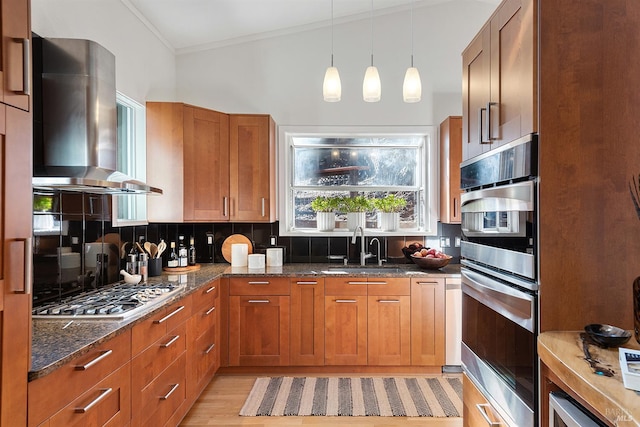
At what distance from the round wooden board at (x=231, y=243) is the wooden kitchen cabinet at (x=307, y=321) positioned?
32.3 inches

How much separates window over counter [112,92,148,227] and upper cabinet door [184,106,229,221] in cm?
37

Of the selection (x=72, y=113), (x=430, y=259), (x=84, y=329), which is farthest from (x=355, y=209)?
(x=84, y=329)

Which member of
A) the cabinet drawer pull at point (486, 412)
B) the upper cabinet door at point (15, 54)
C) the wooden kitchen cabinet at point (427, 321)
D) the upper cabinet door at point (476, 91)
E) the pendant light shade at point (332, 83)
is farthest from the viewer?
the wooden kitchen cabinet at point (427, 321)

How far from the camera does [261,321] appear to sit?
130 inches

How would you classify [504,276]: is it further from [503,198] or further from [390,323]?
[390,323]

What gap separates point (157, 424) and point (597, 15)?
107 inches

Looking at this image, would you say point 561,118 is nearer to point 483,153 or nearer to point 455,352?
point 483,153

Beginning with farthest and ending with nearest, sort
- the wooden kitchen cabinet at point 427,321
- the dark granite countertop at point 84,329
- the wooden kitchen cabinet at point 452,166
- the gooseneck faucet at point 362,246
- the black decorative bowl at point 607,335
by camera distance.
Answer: the gooseneck faucet at point 362,246
the wooden kitchen cabinet at point 452,166
the wooden kitchen cabinet at point 427,321
the dark granite countertop at point 84,329
the black decorative bowl at point 607,335

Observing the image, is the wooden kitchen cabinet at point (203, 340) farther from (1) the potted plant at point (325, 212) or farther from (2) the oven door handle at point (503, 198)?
(2) the oven door handle at point (503, 198)

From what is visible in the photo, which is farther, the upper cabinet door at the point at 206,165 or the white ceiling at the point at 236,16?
the upper cabinet door at the point at 206,165

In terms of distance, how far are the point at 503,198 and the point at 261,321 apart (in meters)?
2.32

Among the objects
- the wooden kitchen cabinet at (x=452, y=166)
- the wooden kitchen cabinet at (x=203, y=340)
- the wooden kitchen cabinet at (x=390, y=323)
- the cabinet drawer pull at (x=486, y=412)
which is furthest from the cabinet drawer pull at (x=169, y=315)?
the wooden kitchen cabinet at (x=452, y=166)

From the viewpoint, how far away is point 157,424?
211 cm

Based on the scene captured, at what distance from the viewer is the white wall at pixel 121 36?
7.35 feet
